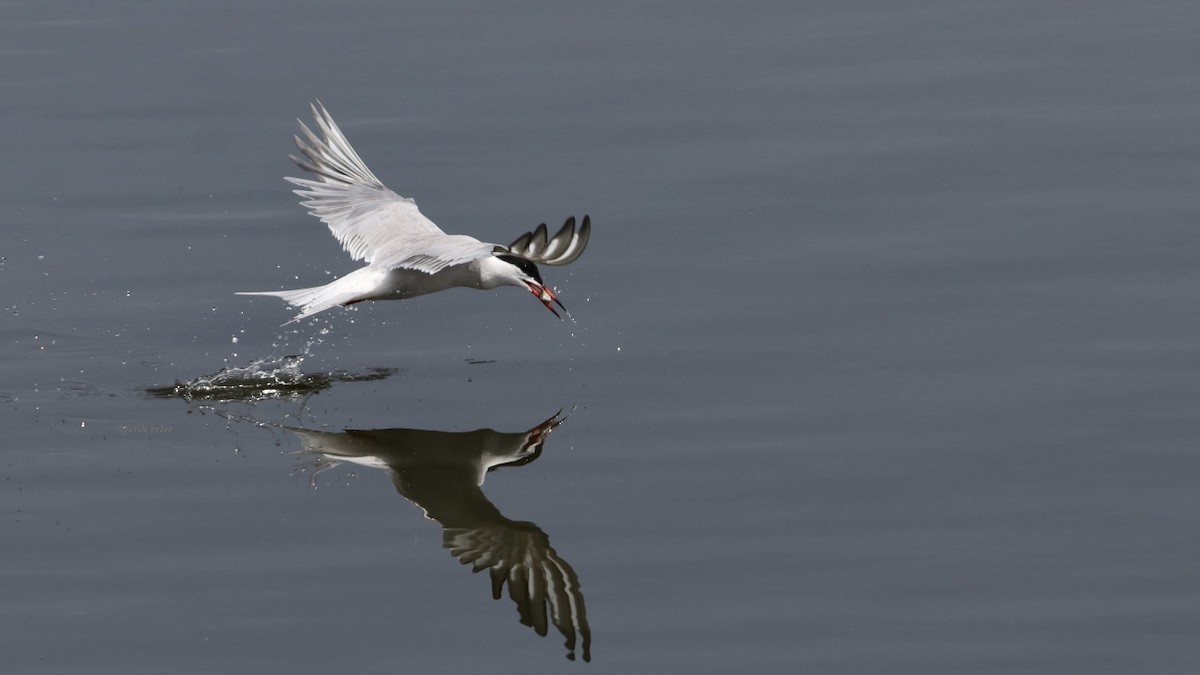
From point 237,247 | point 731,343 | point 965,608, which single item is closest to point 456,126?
point 237,247

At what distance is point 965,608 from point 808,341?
3.02 metres

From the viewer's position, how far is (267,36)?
15.9 meters

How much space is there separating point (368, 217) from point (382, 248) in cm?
53

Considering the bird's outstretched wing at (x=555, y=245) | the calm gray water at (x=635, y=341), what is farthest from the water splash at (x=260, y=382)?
the bird's outstretched wing at (x=555, y=245)

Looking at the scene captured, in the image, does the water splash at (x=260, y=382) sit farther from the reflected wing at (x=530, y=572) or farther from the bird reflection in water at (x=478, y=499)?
the reflected wing at (x=530, y=572)

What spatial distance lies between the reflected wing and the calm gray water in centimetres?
2

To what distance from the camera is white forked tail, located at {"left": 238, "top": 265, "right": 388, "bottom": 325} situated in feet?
33.4

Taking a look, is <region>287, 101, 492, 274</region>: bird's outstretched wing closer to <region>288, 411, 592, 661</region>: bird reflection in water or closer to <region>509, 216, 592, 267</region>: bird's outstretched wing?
<region>509, 216, 592, 267</region>: bird's outstretched wing

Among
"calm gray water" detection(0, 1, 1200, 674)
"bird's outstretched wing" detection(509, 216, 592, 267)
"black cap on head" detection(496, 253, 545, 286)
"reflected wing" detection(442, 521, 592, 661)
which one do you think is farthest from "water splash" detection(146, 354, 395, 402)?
"reflected wing" detection(442, 521, 592, 661)

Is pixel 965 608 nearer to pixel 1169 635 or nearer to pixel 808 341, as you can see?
pixel 1169 635

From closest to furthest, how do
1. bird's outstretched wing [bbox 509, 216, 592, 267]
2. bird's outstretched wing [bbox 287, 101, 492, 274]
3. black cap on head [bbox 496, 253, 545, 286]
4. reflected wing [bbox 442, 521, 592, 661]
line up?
reflected wing [bbox 442, 521, 592, 661] < bird's outstretched wing [bbox 509, 216, 592, 267] < bird's outstretched wing [bbox 287, 101, 492, 274] < black cap on head [bbox 496, 253, 545, 286]

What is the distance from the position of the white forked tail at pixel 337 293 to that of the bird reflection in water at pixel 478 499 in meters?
0.78

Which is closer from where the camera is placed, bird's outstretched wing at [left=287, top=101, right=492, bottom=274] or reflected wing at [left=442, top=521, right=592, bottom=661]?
reflected wing at [left=442, top=521, right=592, bottom=661]

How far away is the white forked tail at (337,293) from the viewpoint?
1020cm
